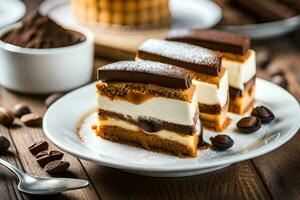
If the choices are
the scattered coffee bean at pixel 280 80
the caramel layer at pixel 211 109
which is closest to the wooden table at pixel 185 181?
the caramel layer at pixel 211 109

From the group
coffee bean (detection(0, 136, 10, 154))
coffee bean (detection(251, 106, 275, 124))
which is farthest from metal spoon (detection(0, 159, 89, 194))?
coffee bean (detection(251, 106, 275, 124))

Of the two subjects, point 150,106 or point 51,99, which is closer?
point 150,106

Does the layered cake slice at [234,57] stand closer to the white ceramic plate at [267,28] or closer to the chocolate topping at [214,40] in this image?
the chocolate topping at [214,40]

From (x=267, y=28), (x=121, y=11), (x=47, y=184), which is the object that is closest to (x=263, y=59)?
(x=267, y=28)

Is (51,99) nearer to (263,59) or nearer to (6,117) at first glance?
(6,117)

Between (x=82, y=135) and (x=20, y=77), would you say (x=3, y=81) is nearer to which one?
(x=20, y=77)

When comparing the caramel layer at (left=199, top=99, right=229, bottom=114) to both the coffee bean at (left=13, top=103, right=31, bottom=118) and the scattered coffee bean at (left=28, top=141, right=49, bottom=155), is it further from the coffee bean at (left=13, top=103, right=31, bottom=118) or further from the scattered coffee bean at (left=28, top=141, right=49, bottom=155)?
the coffee bean at (left=13, top=103, right=31, bottom=118)

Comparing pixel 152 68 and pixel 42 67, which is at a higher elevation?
pixel 152 68
